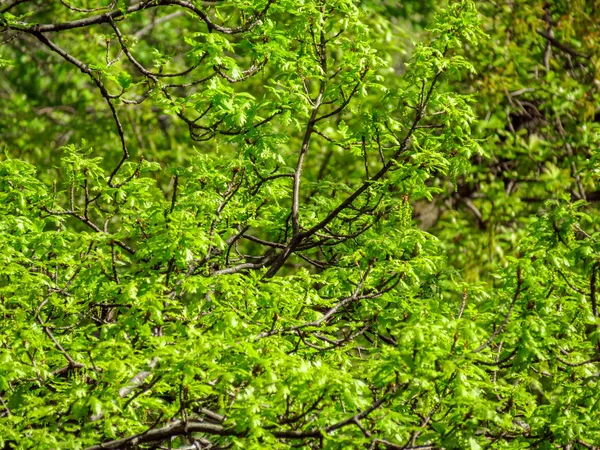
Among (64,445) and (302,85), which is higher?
(302,85)

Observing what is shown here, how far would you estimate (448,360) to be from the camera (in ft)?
15.5

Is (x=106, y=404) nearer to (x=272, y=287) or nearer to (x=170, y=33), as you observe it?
(x=272, y=287)

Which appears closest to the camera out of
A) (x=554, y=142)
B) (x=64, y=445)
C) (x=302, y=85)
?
(x=64, y=445)

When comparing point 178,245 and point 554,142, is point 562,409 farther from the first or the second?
point 554,142

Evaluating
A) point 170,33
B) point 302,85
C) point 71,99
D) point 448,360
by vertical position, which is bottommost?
point 71,99

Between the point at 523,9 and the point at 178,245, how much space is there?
10336mm

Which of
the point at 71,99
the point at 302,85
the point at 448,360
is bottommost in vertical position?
the point at 71,99

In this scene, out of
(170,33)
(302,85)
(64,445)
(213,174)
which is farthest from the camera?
(170,33)

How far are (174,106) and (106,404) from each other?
2600mm

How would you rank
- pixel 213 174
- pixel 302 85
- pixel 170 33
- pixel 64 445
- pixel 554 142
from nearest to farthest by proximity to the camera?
pixel 64 445
pixel 213 174
pixel 302 85
pixel 554 142
pixel 170 33

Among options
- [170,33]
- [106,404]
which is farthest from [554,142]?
[106,404]

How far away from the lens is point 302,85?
681 cm

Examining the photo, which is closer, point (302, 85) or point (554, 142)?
point (302, 85)

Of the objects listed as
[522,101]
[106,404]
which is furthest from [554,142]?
[106,404]
